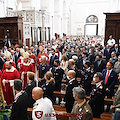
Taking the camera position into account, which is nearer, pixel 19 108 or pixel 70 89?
pixel 19 108

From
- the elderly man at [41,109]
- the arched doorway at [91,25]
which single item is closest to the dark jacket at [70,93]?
the elderly man at [41,109]

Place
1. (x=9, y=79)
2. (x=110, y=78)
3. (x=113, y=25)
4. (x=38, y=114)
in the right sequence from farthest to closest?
(x=113, y=25), (x=9, y=79), (x=110, y=78), (x=38, y=114)

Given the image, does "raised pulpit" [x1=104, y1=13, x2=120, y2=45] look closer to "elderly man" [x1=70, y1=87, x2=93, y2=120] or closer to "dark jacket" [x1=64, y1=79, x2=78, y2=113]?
"dark jacket" [x1=64, y1=79, x2=78, y2=113]

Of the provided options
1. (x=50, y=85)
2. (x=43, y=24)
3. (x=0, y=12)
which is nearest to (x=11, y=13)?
A: (x=0, y=12)

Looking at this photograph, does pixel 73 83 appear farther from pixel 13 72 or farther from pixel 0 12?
pixel 0 12

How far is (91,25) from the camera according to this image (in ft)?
132

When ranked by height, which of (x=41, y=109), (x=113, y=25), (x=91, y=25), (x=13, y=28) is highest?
(x=91, y=25)

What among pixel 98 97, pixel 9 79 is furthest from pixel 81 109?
pixel 9 79

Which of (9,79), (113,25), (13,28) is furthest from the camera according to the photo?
(113,25)

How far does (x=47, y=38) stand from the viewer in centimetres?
2191

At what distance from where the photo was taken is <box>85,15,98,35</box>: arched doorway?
131ft

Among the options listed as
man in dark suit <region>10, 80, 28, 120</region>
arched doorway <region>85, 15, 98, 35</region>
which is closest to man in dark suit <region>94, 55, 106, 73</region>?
man in dark suit <region>10, 80, 28, 120</region>

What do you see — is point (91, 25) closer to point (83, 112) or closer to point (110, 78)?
point (110, 78)

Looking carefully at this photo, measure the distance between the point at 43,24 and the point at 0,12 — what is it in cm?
667
